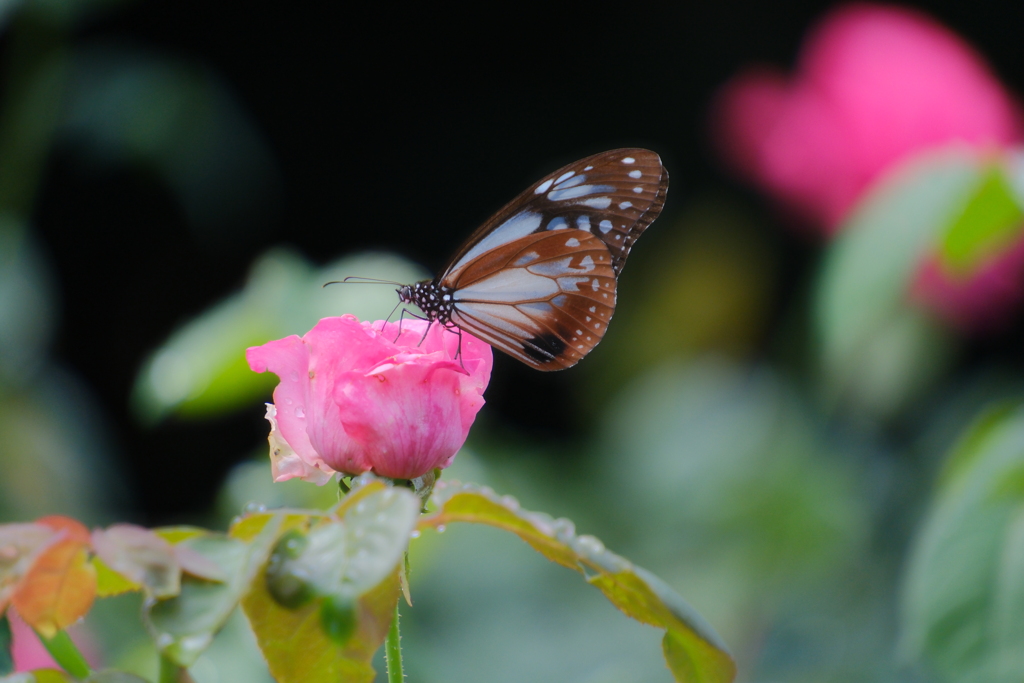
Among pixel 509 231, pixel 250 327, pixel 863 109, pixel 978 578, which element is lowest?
pixel 978 578

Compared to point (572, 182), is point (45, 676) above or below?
below

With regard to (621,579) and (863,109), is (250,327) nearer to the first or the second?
(621,579)

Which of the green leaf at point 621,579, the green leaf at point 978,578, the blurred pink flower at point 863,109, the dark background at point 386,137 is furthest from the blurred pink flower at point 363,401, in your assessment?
the dark background at point 386,137

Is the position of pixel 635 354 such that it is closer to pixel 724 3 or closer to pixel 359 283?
pixel 724 3

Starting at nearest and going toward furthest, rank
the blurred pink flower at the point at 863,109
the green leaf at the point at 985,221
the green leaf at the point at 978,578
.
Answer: the green leaf at the point at 978,578 → the green leaf at the point at 985,221 → the blurred pink flower at the point at 863,109

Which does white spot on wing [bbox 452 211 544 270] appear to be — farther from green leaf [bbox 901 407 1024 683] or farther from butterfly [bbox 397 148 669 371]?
green leaf [bbox 901 407 1024 683]

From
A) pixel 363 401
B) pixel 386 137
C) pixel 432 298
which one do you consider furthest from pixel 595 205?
pixel 386 137

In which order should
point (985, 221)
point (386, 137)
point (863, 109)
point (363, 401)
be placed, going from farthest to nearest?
1. point (386, 137)
2. point (863, 109)
3. point (985, 221)
4. point (363, 401)

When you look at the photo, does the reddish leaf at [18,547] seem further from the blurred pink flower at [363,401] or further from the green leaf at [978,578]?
the green leaf at [978,578]
